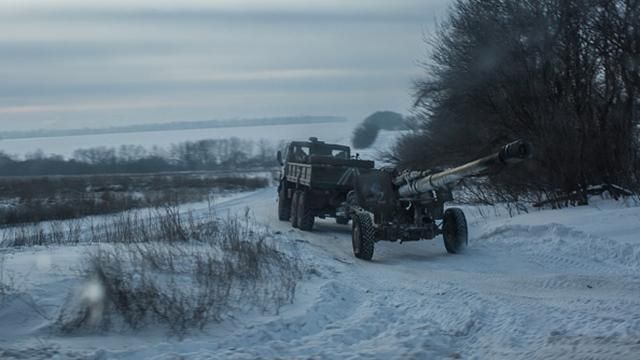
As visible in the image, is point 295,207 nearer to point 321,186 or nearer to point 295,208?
point 295,208

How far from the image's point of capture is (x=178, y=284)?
9109mm

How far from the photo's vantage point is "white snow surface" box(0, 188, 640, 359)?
275 inches

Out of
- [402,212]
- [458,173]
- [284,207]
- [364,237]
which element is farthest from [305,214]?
[458,173]

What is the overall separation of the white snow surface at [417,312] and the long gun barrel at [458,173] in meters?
1.37

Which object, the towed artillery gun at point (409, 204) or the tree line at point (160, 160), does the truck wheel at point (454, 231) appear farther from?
the tree line at point (160, 160)

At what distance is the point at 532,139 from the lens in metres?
22.3

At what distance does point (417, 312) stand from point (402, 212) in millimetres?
6616

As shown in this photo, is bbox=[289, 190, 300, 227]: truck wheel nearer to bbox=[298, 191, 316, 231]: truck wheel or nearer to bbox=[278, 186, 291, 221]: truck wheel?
bbox=[298, 191, 316, 231]: truck wheel

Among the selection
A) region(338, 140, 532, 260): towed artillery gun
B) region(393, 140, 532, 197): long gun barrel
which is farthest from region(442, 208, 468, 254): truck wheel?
region(393, 140, 532, 197): long gun barrel

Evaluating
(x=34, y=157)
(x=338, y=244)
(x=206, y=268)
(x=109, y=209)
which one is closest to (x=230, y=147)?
(x=34, y=157)

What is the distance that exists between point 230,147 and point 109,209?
6025cm

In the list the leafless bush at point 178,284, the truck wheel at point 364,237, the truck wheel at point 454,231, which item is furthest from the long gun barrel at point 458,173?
the leafless bush at point 178,284

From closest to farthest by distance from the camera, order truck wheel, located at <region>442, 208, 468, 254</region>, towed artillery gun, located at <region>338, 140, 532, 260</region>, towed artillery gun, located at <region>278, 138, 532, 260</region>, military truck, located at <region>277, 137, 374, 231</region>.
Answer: towed artillery gun, located at <region>278, 138, 532, 260</region> < towed artillery gun, located at <region>338, 140, 532, 260</region> < truck wheel, located at <region>442, 208, 468, 254</region> < military truck, located at <region>277, 137, 374, 231</region>

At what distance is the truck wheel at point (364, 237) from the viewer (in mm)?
14141
